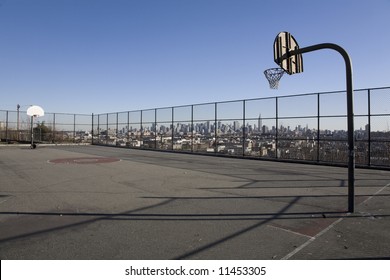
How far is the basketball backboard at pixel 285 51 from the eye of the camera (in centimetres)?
760

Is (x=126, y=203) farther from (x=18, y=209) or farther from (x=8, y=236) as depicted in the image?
(x=8, y=236)

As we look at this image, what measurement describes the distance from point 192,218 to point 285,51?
4.39 meters

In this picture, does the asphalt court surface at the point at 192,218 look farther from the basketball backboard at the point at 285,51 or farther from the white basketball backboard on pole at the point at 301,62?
the basketball backboard at the point at 285,51

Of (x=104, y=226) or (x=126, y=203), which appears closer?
(x=104, y=226)

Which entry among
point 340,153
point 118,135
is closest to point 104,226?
point 340,153

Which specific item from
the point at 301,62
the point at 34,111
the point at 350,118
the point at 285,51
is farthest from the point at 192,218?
the point at 34,111

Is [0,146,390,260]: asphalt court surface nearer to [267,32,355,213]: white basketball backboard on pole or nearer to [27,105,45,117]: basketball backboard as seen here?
[267,32,355,213]: white basketball backboard on pole

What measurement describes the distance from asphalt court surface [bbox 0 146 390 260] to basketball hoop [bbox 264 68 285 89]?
2.95m

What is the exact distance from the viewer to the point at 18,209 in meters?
6.85

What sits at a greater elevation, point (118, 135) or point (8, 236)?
point (118, 135)

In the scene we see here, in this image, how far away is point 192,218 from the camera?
6.17 m

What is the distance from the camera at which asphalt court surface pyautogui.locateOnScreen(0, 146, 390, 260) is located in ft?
14.8

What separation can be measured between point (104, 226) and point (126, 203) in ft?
5.64
